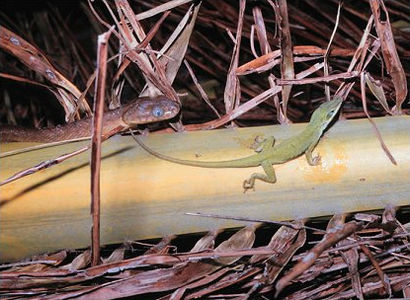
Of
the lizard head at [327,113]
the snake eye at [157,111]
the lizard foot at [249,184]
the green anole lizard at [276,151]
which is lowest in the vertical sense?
the lizard foot at [249,184]

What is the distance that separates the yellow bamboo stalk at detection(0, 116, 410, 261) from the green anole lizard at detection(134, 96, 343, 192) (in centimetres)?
3

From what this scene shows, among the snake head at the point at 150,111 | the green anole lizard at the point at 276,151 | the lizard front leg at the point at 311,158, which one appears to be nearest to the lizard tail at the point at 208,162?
the green anole lizard at the point at 276,151

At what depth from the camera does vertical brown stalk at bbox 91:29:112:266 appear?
138 cm

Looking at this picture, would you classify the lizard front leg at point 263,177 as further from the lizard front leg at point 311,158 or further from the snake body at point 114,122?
the snake body at point 114,122

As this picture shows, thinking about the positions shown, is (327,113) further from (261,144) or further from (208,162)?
(208,162)

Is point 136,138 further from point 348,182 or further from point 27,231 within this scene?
point 348,182

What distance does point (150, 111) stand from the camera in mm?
2459

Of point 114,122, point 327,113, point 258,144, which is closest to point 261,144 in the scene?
point 258,144

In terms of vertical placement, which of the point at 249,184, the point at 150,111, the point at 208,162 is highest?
the point at 150,111

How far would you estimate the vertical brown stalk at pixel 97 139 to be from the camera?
138 centimetres

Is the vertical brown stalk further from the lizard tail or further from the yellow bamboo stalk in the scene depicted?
the lizard tail

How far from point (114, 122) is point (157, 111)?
0.29 m

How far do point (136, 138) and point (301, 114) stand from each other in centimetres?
154

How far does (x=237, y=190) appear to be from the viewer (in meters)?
1.90
